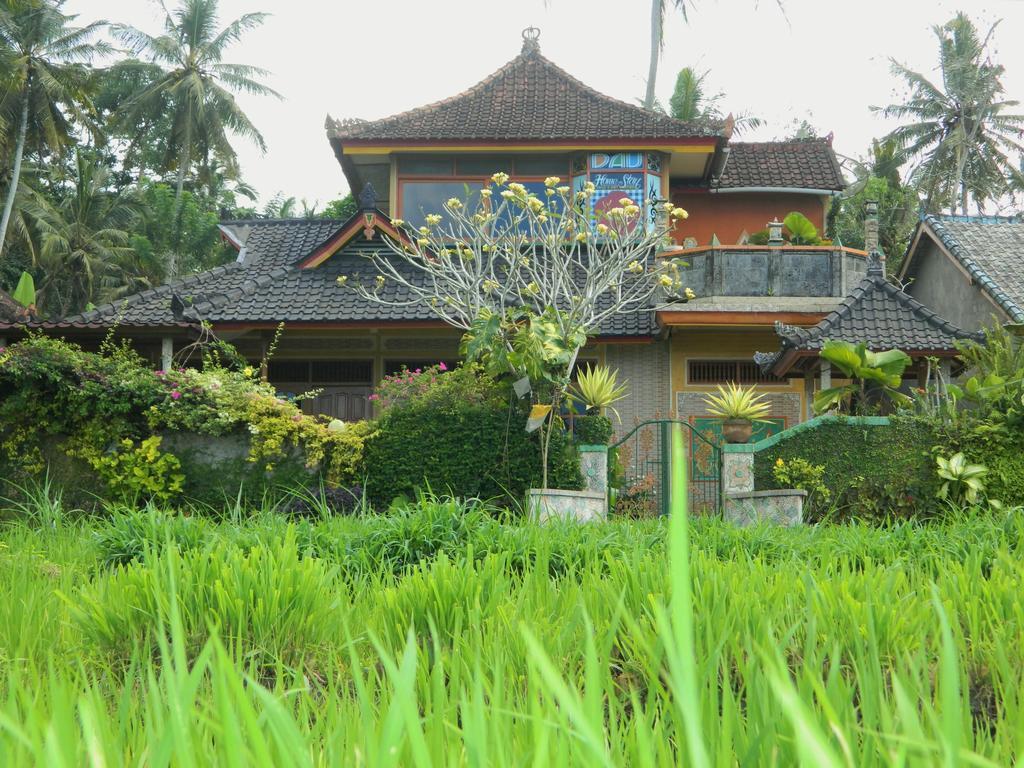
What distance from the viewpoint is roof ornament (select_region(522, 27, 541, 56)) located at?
20.9m

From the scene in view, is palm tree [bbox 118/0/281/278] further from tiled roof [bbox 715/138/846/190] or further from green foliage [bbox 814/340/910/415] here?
green foliage [bbox 814/340/910/415]

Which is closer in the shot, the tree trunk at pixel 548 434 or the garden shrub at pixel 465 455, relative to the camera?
the tree trunk at pixel 548 434

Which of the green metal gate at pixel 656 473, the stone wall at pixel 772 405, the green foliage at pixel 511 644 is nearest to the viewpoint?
the green foliage at pixel 511 644

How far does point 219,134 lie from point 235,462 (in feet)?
93.5

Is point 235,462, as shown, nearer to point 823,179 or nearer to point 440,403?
point 440,403

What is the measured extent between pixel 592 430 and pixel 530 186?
8.52 metres

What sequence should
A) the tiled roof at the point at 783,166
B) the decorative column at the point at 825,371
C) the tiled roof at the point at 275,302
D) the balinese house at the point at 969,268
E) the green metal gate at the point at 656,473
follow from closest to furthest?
the green metal gate at the point at 656,473 < the decorative column at the point at 825,371 < the tiled roof at the point at 275,302 < the balinese house at the point at 969,268 < the tiled roof at the point at 783,166

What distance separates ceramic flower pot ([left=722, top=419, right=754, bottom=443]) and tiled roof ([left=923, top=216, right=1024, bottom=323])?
18.2 feet

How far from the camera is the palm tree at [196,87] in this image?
115 ft

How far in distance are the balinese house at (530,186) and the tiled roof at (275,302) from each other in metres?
0.03

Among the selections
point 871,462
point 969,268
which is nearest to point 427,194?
point 969,268

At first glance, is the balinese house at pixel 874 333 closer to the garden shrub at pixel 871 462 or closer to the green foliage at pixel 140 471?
the garden shrub at pixel 871 462

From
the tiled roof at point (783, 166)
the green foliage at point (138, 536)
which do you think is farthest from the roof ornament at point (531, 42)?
the green foliage at point (138, 536)

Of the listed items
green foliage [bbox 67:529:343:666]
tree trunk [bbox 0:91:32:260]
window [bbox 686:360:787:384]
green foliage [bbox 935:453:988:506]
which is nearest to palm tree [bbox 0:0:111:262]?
tree trunk [bbox 0:91:32:260]
